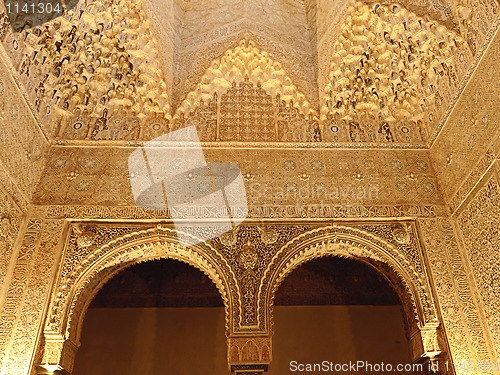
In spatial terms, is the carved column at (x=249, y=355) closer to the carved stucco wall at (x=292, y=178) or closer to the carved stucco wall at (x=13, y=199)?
the carved stucco wall at (x=292, y=178)

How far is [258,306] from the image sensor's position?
144 inches

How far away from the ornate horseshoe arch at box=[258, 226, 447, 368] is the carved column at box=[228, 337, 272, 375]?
11 centimetres

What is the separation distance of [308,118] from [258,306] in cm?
208

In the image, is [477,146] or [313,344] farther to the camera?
[313,344]

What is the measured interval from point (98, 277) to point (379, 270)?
99.1 inches

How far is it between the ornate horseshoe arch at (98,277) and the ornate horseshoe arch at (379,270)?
32cm

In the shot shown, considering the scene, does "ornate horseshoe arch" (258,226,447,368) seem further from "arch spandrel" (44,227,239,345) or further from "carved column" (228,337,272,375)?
"arch spandrel" (44,227,239,345)

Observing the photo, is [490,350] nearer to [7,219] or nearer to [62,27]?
[7,219]

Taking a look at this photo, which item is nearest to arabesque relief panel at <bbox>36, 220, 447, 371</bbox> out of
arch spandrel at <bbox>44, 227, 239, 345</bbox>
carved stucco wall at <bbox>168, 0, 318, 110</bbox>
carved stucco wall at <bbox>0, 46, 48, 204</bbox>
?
arch spandrel at <bbox>44, 227, 239, 345</bbox>

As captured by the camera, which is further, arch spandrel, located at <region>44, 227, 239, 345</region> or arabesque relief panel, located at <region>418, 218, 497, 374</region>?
arch spandrel, located at <region>44, 227, 239, 345</region>

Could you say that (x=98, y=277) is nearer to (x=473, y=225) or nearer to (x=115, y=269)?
(x=115, y=269)

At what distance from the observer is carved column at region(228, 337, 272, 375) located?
3473 mm

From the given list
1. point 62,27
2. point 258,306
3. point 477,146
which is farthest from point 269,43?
point 258,306

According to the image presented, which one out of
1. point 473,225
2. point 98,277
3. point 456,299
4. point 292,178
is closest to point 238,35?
point 292,178
